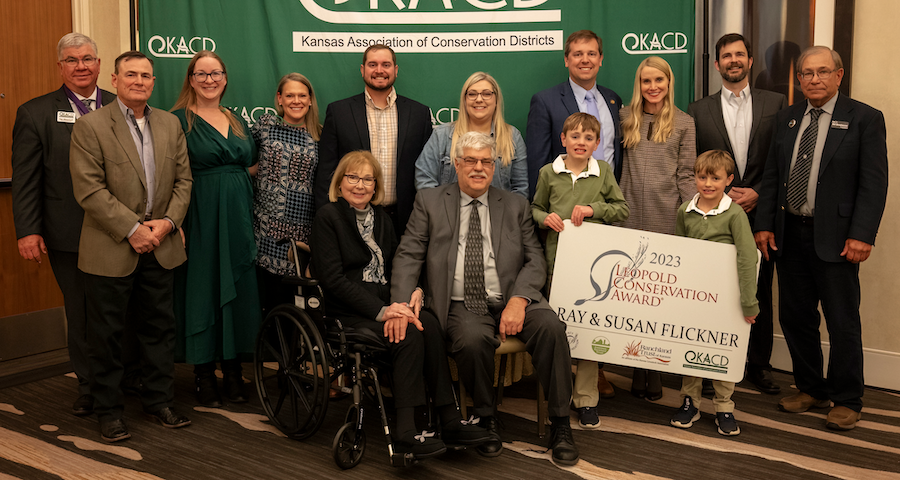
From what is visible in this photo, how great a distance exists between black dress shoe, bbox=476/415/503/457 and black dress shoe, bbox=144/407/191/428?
4.54ft

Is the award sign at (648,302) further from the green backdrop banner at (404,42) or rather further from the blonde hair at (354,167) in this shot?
the green backdrop banner at (404,42)

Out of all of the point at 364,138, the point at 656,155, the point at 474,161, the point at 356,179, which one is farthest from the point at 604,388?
the point at 364,138

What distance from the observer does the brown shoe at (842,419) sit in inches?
123

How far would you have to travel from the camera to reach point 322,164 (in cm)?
353

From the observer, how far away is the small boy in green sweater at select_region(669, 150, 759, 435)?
3020 mm

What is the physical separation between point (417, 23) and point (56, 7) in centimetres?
232

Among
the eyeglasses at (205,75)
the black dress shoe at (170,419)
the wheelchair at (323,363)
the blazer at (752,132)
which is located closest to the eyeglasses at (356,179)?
the wheelchair at (323,363)

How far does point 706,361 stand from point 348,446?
5.45 ft

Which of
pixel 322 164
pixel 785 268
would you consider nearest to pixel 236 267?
pixel 322 164

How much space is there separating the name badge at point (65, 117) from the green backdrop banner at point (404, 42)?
1048mm

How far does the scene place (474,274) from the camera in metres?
3.00

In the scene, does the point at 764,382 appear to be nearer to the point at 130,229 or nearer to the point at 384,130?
the point at 384,130

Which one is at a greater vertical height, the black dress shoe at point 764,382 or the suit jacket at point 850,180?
the suit jacket at point 850,180

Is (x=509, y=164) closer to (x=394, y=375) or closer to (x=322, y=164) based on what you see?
(x=322, y=164)
